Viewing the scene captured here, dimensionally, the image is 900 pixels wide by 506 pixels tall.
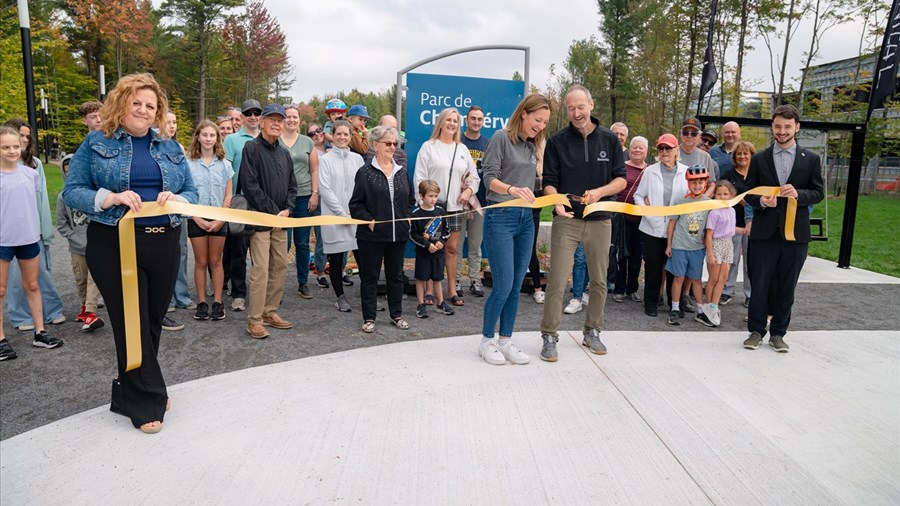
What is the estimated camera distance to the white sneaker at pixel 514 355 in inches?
179

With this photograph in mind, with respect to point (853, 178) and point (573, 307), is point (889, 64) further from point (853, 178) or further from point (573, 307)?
point (573, 307)

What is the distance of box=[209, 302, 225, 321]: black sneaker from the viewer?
5652mm

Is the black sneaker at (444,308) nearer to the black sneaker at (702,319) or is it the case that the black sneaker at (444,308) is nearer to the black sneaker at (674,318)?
the black sneaker at (674,318)

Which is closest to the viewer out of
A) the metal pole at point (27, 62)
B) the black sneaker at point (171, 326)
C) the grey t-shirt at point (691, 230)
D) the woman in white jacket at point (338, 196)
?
the black sneaker at point (171, 326)

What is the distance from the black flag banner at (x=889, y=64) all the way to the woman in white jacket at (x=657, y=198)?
4.34m

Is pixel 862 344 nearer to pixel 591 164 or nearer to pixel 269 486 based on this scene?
pixel 591 164

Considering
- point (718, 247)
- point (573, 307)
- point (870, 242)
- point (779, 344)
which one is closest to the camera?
point (779, 344)

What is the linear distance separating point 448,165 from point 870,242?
12.6 metres

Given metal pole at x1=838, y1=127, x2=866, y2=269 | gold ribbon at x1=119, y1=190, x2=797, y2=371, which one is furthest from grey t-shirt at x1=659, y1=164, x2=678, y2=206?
metal pole at x1=838, y1=127, x2=866, y2=269

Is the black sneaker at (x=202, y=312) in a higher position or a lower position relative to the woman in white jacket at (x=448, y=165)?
lower

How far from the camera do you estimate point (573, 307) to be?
21.0 feet

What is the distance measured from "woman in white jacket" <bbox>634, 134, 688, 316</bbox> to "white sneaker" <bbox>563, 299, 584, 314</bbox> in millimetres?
740

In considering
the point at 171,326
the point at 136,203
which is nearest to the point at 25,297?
the point at 171,326

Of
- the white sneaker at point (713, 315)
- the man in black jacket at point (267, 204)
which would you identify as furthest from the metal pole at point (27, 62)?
the white sneaker at point (713, 315)
